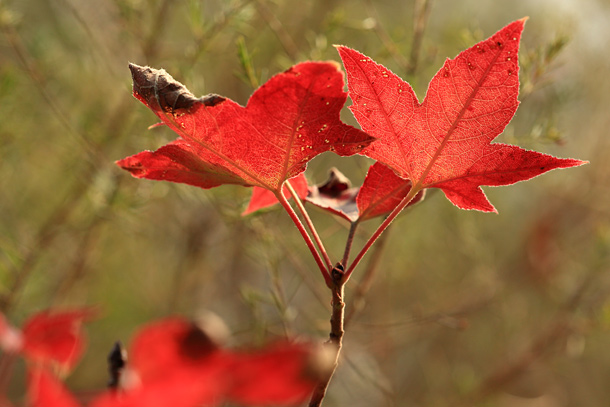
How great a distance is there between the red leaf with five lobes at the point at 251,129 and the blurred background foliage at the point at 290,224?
0.26m

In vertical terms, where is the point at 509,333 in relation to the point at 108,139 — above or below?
below

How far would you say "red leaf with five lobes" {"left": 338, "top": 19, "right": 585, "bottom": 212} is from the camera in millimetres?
313

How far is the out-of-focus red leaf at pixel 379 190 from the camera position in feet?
1.26

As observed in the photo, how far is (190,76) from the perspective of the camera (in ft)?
2.51

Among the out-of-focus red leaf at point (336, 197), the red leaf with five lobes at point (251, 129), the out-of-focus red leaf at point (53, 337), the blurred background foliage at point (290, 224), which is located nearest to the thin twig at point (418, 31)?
the blurred background foliage at point (290, 224)

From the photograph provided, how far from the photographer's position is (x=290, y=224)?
1141mm

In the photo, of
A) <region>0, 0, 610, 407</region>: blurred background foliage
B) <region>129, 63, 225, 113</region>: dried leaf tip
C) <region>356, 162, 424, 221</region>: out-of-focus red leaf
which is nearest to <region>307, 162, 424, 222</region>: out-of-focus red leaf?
<region>356, 162, 424, 221</region>: out-of-focus red leaf

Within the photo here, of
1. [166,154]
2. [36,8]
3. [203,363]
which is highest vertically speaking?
[36,8]

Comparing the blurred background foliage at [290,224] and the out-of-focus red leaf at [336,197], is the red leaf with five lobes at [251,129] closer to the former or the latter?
the out-of-focus red leaf at [336,197]

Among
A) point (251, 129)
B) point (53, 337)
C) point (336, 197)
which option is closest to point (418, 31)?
point (336, 197)

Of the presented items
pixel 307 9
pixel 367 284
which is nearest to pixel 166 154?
pixel 367 284

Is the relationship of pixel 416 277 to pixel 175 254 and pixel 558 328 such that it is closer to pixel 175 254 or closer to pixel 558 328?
pixel 558 328

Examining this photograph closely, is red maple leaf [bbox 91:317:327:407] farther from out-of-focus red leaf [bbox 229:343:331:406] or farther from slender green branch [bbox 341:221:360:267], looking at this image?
slender green branch [bbox 341:221:360:267]

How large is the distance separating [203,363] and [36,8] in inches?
71.0
